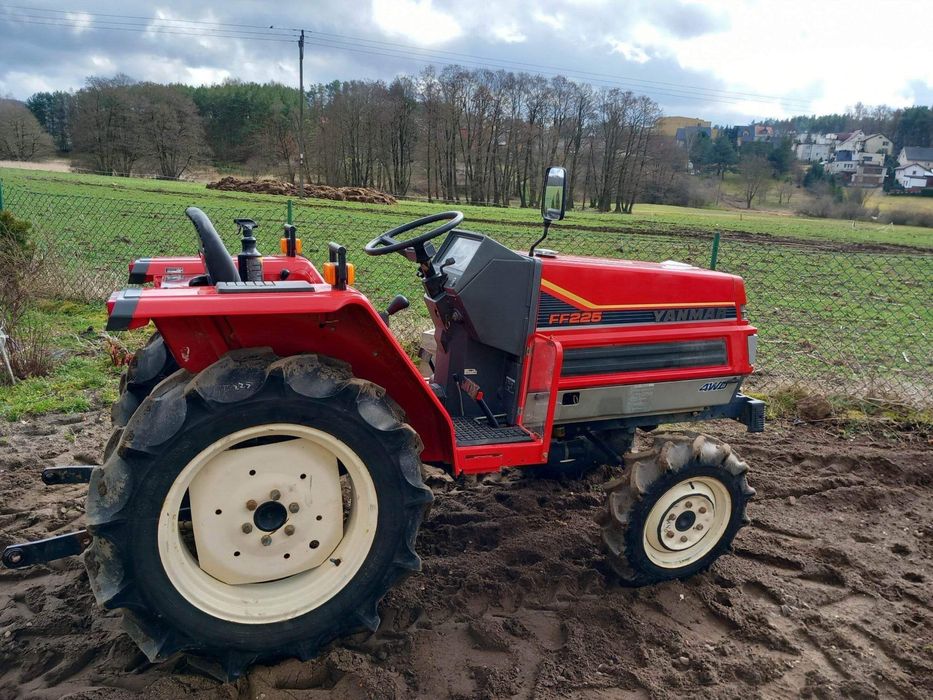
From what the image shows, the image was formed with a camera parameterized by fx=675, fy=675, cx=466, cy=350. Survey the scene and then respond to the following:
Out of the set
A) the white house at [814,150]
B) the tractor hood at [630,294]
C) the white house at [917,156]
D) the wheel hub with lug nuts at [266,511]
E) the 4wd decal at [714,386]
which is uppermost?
the white house at [814,150]

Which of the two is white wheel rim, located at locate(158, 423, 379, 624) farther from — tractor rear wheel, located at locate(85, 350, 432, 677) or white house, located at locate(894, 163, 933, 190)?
white house, located at locate(894, 163, 933, 190)

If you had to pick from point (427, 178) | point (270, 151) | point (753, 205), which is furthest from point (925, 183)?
point (270, 151)

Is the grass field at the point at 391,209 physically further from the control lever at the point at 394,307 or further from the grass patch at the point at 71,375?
the control lever at the point at 394,307

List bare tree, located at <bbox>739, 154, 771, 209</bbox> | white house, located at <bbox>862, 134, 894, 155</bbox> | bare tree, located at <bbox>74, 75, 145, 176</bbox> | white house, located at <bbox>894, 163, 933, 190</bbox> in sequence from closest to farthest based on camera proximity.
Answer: bare tree, located at <bbox>74, 75, 145, 176</bbox> → bare tree, located at <bbox>739, 154, 771, 209</bbox> → white house, located at <bbox>894, 163, 933, 190</bbox> → white house, located at <bbox>862, 134, 894, 155</bbox>

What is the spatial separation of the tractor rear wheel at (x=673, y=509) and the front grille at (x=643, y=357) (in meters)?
Answer: 0.36

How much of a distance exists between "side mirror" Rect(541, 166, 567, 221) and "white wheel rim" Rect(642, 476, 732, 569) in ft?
4.21

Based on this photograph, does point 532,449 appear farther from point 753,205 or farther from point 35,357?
point 753,205

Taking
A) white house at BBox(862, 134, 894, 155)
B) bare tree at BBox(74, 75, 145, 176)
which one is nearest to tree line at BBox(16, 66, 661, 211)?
bare tree at BBox(74, 75, 145, 176)

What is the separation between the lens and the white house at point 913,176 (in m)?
68.0

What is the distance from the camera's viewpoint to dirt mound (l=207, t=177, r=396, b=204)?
30.2m

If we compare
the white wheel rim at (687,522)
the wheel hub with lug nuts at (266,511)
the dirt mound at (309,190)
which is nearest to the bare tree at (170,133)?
the dirt mound at (309,190)

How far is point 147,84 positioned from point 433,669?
199ft

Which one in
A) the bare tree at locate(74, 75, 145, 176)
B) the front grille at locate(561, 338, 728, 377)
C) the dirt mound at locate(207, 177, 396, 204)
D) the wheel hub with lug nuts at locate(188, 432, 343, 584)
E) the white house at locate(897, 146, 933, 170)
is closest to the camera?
the wheel hub with lug nuts at locate(188, 432, 343, 584)

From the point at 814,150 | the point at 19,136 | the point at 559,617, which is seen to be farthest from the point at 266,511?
the point at 814,150
